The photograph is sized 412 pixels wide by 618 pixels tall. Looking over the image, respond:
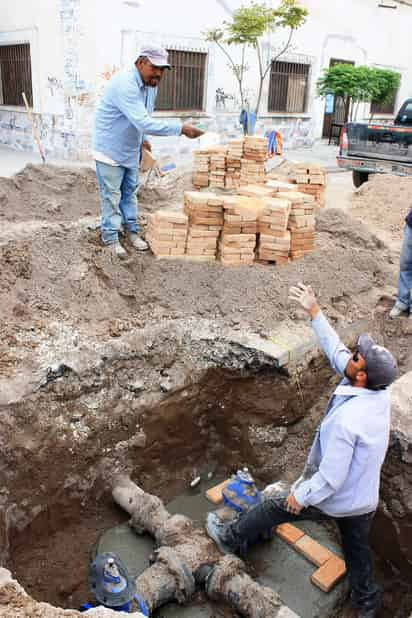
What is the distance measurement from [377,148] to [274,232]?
661 cm

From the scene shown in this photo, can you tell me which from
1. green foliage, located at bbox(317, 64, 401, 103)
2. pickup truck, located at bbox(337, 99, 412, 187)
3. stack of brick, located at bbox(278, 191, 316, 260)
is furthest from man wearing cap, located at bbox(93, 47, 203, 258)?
green foliage, located at bbox(317, 64, 401, 103)

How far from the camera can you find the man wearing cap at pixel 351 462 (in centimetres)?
279

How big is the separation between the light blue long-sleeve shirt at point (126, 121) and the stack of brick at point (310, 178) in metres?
2.46

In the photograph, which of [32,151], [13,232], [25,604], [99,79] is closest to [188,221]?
[13,232]

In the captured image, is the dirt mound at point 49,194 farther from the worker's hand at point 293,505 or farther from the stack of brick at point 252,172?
the worker's hand at point 293,505

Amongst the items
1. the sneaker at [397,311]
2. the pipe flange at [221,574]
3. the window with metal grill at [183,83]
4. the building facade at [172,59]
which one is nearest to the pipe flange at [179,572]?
the pipe flange at [221,574]

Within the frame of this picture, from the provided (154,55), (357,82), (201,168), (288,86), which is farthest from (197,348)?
(357,82)

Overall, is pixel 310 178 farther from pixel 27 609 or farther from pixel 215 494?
pixel 27 609

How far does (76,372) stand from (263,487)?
1872mm

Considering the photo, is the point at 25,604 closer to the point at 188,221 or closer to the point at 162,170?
the point at 188,221

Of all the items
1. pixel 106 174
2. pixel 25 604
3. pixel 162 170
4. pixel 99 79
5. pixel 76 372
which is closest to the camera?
pixel 25 604

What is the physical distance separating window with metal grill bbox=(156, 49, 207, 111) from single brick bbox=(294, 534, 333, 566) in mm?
11713

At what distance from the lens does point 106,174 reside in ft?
17.6

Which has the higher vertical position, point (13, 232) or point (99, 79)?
point (99, 79)
